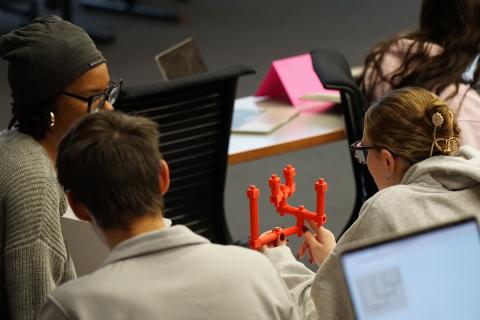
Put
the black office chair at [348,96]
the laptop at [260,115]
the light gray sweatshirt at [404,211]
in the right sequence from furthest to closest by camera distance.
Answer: the laptop at [260,115] → the black office chair at [348,96] → the light gray sweatshirt at [404,211]

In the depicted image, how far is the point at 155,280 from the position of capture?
149cm

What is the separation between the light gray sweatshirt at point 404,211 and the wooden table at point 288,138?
44.9 inches

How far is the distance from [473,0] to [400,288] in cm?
212

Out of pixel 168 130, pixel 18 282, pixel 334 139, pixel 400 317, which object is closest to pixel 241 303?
pixel 400 317

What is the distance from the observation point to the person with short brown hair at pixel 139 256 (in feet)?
4.85

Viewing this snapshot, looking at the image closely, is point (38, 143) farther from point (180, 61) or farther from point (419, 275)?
point (180, 61)

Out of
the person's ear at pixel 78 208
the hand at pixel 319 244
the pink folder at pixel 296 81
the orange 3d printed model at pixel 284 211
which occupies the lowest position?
the pink folder at pixel 296 81

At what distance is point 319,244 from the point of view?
213 cm

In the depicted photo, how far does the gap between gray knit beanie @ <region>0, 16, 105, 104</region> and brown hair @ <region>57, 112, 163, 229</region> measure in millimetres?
542

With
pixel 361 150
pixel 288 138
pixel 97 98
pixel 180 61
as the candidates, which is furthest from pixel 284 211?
pixel 180 61

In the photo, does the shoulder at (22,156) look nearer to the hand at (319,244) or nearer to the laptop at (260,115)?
the hand at (319,244)

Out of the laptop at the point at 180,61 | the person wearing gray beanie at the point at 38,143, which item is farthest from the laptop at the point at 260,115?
the person wearing gray beanie at the point at 38,143

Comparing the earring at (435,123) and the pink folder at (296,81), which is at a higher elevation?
the earring at (435,123)

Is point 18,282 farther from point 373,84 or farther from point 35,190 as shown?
point 373,84
